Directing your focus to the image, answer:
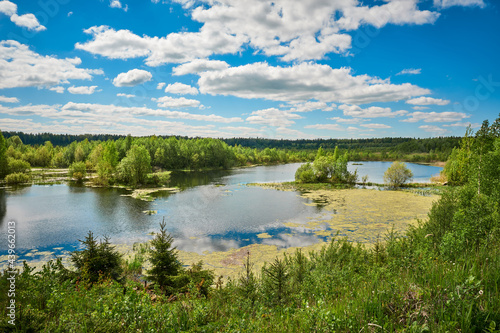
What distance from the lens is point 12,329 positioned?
353 centimetres

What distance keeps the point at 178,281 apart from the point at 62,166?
101419 millimetres

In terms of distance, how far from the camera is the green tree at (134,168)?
171 ft

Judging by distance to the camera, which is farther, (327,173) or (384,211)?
(327,173)

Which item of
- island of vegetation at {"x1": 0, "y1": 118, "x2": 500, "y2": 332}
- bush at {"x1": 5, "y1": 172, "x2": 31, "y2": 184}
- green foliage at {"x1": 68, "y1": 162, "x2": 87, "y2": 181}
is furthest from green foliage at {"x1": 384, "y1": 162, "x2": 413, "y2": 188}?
bush at {"x1": 5, "y1": 172, "x2": 31, "y2": 184}

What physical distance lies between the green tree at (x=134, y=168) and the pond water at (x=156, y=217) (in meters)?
7.14

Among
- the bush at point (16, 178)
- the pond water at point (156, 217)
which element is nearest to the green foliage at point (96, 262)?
the pond water at point (156, 217)

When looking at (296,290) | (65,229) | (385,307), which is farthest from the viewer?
(65,229)

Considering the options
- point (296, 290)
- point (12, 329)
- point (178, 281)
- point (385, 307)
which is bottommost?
point (178, 281)

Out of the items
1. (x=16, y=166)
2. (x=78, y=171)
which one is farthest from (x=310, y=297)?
(x=16, y=166)

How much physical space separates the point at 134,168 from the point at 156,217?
26.4 meters

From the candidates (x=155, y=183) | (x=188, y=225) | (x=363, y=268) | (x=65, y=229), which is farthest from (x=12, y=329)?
(x=155, y=183)

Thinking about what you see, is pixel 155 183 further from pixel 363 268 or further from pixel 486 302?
pixel 486 302

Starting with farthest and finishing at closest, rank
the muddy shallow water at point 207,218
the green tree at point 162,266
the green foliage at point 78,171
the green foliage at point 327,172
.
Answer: the green foliage at point 327,172
the green foliage at point 78,171
the muddy shallow water at point 207,218
the green tree at point 162,266

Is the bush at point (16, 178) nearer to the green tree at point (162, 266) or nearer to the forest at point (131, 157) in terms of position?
the forest at point (131, 157)
